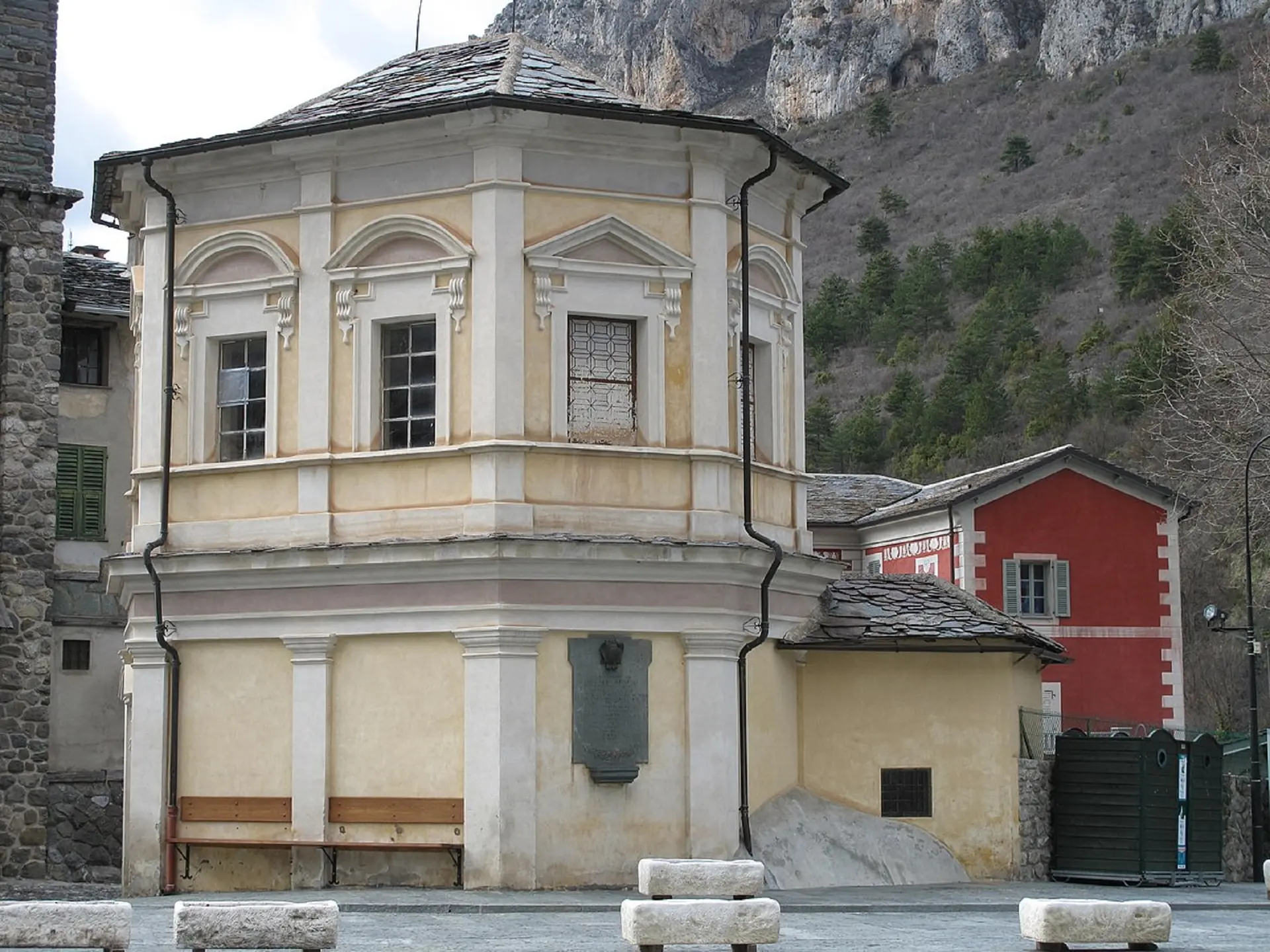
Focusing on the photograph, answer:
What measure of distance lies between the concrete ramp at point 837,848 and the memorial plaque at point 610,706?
5.93ft

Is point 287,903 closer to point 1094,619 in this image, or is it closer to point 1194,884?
point 1194,884

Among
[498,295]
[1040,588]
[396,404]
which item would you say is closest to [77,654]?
[396,404]

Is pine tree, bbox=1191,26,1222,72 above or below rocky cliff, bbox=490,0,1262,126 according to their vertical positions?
below

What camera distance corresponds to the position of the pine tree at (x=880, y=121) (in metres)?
131

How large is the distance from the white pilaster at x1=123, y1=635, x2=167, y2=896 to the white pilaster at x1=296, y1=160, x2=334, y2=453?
291 cm

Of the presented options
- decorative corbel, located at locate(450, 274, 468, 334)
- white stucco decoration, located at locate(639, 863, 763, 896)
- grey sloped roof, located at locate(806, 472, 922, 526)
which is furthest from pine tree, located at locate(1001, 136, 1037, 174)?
white stucco decoration, located at locate(639, 863, 763, 896)

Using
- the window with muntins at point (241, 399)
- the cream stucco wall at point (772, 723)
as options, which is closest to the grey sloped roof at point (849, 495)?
the cream stucco wall at point (772, 723)

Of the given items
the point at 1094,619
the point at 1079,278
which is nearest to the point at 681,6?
the point at 1079,278

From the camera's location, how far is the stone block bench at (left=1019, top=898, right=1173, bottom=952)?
14.9 metres

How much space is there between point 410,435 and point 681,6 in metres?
137

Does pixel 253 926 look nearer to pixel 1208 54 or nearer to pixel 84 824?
pixel 84 824

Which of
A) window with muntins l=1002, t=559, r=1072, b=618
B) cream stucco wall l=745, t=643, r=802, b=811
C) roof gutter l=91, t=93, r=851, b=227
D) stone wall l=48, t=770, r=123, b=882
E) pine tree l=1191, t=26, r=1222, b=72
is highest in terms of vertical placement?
pine tree l=1191, t=26, r=1222, b=72

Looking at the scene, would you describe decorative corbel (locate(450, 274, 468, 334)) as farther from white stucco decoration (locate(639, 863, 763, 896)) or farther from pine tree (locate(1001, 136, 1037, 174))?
pine tree (locate(1001, 136, 1037, 174))

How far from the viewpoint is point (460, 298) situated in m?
21.6
